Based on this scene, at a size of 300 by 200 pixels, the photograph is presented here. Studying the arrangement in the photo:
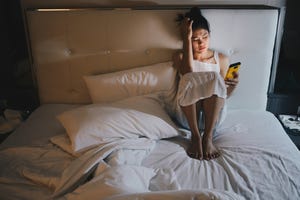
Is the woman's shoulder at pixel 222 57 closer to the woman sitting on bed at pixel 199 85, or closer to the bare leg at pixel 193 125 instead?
the woman sitting on bed at pixel 199 85

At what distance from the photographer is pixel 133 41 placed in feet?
6.03

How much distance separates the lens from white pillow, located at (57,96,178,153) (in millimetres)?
1438

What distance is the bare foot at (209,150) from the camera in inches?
57.6

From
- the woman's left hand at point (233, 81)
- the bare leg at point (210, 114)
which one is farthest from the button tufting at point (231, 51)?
the bare leg at point (210, 114)

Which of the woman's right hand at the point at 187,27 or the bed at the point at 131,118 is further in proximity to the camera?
the woman's right hand at the point at 187,27

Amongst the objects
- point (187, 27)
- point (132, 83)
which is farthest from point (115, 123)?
point (187, 27)

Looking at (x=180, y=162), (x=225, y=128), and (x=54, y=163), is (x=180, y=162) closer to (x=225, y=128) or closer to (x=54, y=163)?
(x=225, y=128)

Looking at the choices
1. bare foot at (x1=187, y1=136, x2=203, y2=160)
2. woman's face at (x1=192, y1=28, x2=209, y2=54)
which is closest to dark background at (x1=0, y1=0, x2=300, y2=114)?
woman's face at (x1=192, y1=28, x2=209, y2=54)

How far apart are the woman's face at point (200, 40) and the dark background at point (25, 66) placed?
564mm

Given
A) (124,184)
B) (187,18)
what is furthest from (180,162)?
(187,18)

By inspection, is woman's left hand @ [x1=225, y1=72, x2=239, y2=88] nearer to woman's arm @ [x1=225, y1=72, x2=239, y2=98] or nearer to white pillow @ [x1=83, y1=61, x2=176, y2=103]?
woman's arm @ [x1=225, y1=72, x2=239, y2=98]

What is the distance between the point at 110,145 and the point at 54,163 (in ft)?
0.92

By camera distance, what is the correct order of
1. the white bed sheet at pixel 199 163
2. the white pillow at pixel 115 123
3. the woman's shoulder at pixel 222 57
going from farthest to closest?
the woman's shoulder at pixel 222 57 < the white pillow at pixel 115 123 < the white bed sheet at pixel 199 163

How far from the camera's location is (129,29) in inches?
71.3
